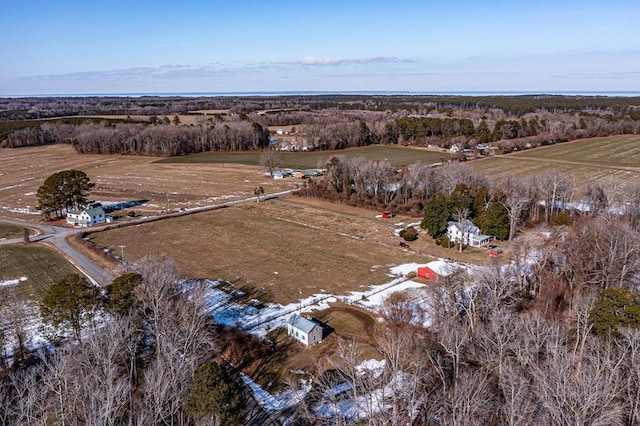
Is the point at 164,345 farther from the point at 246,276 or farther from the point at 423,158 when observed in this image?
the point at 423,158

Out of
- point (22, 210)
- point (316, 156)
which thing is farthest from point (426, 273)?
point (316, 156)

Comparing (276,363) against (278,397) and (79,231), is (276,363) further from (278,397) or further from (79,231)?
(79,231)

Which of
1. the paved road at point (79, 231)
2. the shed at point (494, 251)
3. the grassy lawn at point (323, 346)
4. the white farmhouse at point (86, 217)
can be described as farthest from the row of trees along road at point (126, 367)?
the white farmhouse at point (86, 217)

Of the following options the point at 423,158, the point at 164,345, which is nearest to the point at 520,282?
the point at 164,345

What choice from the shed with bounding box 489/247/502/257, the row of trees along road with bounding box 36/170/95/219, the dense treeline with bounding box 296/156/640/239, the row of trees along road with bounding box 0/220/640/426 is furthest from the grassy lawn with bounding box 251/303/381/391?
the row of trees along road with bounding box 36/170/95/219

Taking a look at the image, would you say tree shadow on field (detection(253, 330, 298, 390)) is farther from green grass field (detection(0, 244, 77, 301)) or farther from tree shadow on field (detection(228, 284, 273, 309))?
green grass field (detection(0, 244, 77, 301))

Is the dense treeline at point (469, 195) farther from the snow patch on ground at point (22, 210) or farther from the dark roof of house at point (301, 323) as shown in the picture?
the snow patch on ground at point (22, 210)
